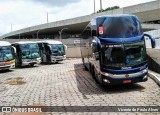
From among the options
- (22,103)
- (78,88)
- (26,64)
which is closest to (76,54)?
(26,64)

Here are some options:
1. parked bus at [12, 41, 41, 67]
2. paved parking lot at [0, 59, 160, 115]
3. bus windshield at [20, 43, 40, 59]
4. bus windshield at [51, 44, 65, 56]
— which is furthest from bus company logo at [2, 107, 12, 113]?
bus windshield at [51, 44, 65, 56]

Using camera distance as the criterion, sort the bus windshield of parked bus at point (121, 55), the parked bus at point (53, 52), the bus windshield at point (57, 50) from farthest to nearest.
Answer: the bus windshield at point (57, 50)
the parked bus at point (53, 52)
the bus windshield of parked bus at point (121, 55)

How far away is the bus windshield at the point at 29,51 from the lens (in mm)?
31625

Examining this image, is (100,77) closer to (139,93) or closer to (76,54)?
(139,93)

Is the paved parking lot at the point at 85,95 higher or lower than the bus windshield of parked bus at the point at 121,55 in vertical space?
lower

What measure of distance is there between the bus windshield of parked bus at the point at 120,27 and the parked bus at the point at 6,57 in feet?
47.3

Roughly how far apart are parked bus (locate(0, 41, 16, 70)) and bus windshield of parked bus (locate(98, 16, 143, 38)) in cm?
1442

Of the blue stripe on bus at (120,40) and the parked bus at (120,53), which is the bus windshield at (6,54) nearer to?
the parked bus at (120,53)

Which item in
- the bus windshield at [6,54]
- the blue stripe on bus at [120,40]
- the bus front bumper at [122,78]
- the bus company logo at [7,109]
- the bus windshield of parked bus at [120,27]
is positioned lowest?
the bus company logo at [7,109]

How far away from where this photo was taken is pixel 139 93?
12.7m

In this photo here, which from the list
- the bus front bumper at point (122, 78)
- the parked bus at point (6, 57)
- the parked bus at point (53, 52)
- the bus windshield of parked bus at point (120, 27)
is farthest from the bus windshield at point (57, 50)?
the bus front bumper at point (122, 78)

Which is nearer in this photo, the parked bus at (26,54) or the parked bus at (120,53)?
the parked bus at (120,53)

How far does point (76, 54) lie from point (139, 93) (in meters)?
36.9

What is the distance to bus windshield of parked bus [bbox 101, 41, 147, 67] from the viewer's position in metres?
13.4
